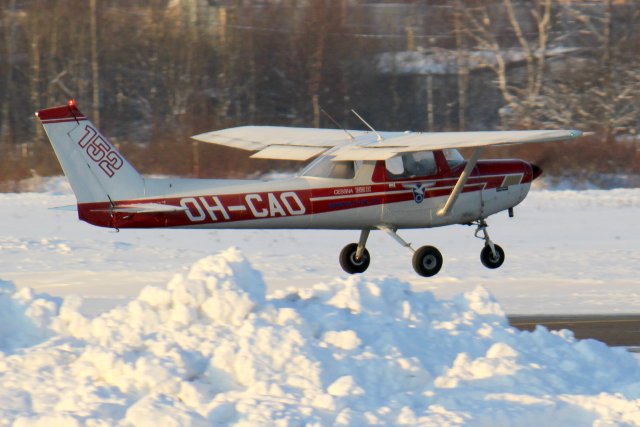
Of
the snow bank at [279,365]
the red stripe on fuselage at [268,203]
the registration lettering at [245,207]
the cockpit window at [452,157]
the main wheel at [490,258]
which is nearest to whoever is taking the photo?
the snow bank at [279,365]

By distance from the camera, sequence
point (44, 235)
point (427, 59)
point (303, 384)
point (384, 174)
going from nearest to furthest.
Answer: point (303, 384)
point (384, 174)
point (44, 235)
point (427, 59)

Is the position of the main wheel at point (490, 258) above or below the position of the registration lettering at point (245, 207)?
below

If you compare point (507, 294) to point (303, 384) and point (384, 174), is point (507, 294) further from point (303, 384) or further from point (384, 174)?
point (303, 384)

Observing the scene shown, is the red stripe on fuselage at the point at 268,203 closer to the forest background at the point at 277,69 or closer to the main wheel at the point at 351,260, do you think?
the main wheel at the point at 351,260

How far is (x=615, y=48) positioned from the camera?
36.3 m

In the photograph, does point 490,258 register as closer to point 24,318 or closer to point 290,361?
point 24,318

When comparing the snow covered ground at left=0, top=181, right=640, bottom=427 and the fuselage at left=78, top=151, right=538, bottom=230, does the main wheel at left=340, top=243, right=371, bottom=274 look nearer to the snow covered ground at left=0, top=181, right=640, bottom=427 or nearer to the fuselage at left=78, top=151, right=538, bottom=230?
the fuselage at left=78, top=151, right=538, bottom=230

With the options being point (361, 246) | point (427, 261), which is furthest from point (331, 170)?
point (427, 261)

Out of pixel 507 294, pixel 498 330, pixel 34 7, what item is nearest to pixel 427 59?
pixel 34 7

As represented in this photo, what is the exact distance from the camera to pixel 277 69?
1500 inches

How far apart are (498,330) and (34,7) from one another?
3207 cm

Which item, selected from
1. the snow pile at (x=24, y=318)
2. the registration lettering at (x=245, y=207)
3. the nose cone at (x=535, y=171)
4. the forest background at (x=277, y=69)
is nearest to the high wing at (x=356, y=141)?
the registration lettering at (x=245, y=207)

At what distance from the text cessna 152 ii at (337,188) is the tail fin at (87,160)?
0.01 metres

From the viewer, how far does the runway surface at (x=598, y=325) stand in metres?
11.4
